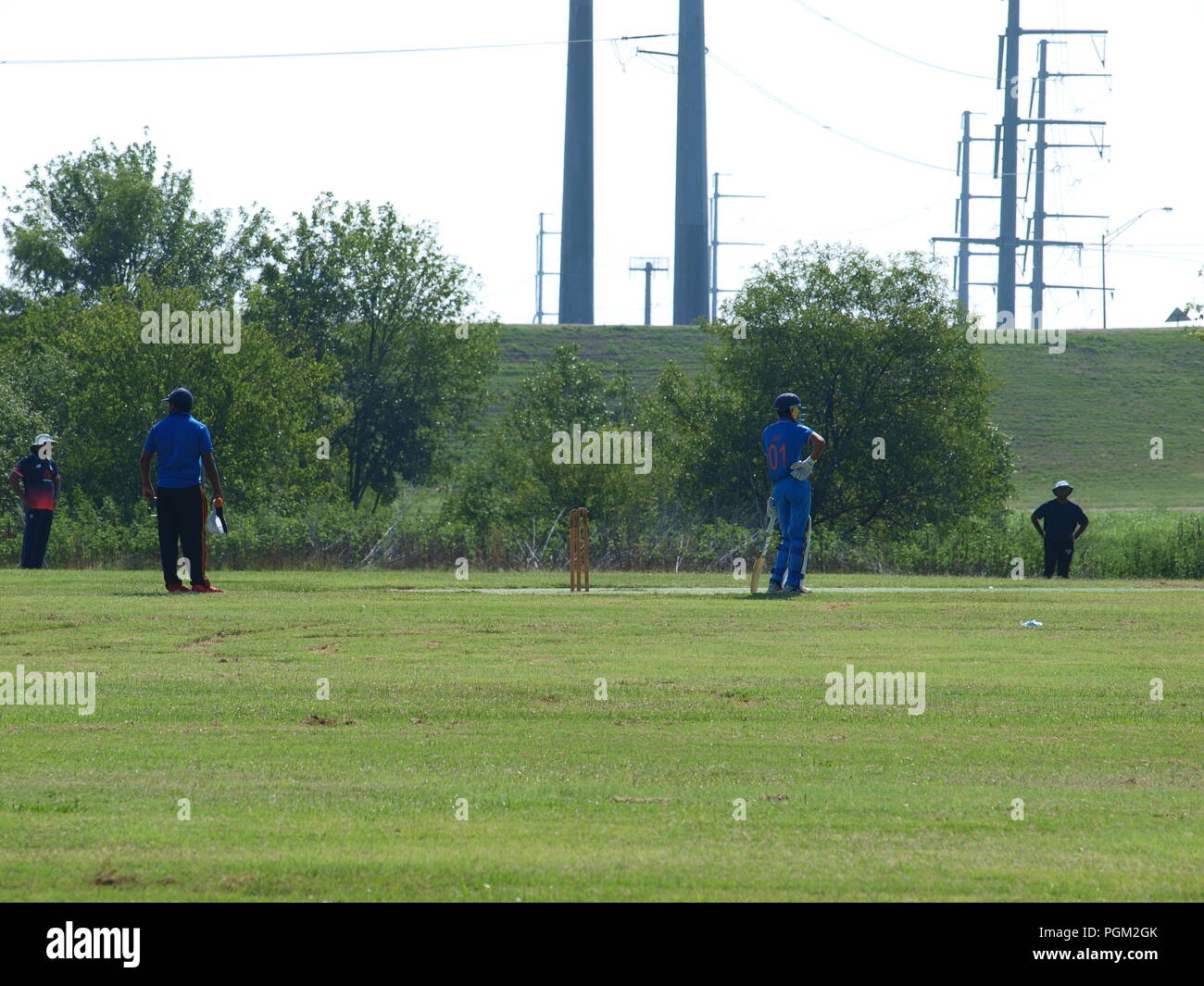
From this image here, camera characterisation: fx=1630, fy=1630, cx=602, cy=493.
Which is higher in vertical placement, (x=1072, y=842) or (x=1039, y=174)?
(x=1039, y=174)

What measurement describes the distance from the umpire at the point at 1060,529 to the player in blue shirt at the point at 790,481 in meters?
9.43

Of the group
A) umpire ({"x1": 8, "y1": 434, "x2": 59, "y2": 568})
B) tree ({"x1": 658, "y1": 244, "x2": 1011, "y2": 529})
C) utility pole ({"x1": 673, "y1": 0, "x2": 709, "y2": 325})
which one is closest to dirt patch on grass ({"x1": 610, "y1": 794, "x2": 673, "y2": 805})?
umpire ({"x1": 8, "y1": 434, "x2": 59, "y2": 568})

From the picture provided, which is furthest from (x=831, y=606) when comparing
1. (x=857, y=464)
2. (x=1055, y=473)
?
(x=1055, y=473)

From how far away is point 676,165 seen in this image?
82.8 m

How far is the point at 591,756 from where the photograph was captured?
919 cm

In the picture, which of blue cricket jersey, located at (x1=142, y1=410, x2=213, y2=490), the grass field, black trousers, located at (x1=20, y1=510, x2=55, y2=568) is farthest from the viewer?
black trousers, located at (x1=20, y1=510, x2=55, y2=568)

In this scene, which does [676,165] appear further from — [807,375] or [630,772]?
[630,772]

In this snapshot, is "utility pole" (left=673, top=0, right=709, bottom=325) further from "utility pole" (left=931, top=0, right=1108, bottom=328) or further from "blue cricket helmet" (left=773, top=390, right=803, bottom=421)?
"blue cricket helmet" (left=773, top=390, right=803, bottom=421)

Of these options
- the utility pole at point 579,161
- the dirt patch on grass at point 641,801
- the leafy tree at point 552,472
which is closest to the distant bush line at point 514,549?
the leafy tree at point 552,472

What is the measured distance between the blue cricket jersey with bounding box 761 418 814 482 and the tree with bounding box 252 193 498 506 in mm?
44874

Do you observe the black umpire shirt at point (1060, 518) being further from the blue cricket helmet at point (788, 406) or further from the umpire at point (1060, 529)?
the blue cricket helmet at point (788, 406)

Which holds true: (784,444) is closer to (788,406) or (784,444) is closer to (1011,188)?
(788,406)

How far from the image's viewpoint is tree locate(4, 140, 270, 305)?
76.8m
